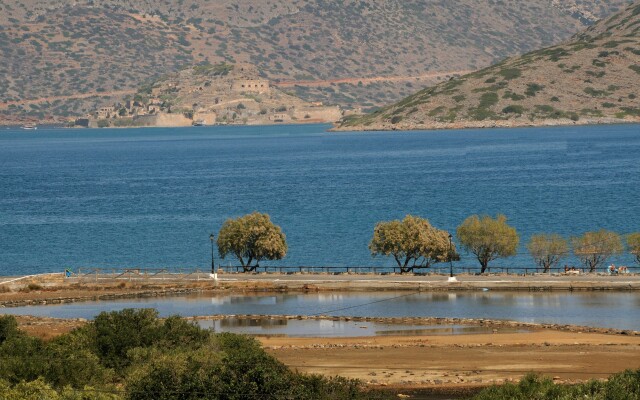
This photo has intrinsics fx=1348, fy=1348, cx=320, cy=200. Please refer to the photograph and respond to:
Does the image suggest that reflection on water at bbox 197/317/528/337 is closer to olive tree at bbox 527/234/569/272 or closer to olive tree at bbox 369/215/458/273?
olive tree at bbox 369/215/458/273

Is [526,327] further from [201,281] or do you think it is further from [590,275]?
[201,281]

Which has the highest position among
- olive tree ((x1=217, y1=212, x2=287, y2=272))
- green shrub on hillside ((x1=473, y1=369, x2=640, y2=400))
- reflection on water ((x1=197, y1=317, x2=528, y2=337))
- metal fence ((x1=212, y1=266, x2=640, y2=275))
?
olive tree ((x1=217, y1=212, x2=287, y2=272))

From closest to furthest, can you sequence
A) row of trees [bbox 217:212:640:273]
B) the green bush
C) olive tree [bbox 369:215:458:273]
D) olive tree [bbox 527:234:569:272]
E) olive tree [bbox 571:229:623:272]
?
1. the green bush
2. olive tree [bbox 369:215:458:273]
3. row of trees [bbox 217:212:640:273]
4. olive tree [bbox 571:229:623:272]
5. olive tree [bbox 527:234:569:272]

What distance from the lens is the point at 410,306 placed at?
250 feet

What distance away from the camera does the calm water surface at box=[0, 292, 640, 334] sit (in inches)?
2822

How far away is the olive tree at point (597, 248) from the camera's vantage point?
302ft

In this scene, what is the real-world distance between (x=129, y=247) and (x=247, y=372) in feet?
267

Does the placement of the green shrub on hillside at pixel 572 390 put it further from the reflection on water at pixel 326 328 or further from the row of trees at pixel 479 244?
the row of trees at pixel 479 244

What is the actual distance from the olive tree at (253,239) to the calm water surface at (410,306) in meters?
10.2

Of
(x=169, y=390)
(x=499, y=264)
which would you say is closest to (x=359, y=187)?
(x=499, y=264)

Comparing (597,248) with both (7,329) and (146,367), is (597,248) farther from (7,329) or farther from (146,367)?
(146,367)

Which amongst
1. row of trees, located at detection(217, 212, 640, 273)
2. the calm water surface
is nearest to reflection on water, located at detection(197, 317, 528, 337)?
the calm water surface

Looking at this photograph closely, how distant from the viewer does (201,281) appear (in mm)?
86812

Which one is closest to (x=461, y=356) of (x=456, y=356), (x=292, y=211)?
(x=456, y=356)
